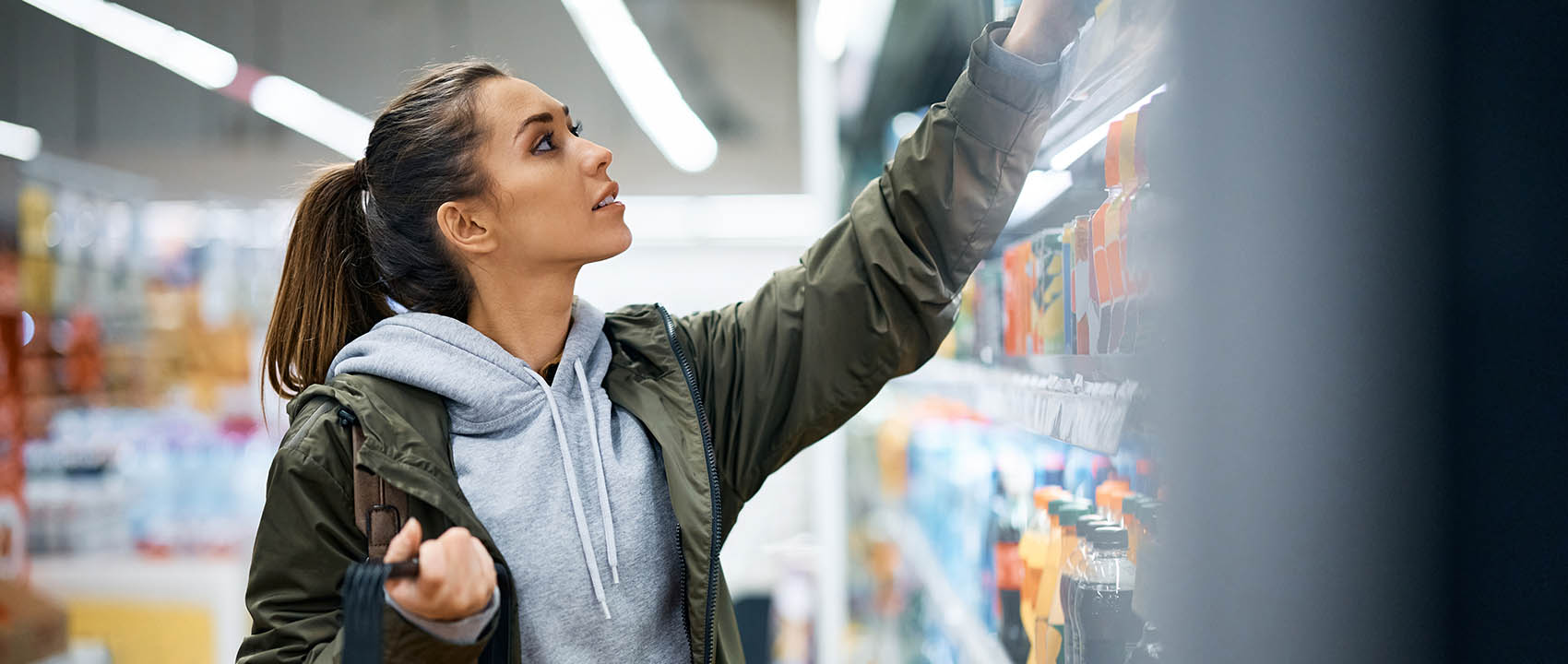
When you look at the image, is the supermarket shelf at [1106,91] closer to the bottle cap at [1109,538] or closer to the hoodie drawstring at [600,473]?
the bottle cap at [1109,538]

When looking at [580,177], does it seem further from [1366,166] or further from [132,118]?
[132,118]

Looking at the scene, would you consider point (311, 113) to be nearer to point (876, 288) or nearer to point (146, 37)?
point (146, 37)

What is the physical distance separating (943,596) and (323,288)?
1.35 m

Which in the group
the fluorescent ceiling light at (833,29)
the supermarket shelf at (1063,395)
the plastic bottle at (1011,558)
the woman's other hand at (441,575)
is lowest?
the plastic bottle at (1011,558)

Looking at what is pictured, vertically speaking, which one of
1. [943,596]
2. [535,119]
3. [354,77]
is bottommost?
[943,596]

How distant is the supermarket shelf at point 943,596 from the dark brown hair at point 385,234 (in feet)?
3.23

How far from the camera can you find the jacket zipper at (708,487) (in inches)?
53.1

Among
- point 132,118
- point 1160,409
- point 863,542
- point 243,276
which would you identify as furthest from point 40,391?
point 1160,409

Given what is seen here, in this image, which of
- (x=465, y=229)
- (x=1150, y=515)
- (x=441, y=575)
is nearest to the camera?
(x=1150, y=515)

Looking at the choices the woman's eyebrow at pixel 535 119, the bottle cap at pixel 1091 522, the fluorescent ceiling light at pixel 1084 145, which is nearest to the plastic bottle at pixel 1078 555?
the bottle cap at pixel 1091 522

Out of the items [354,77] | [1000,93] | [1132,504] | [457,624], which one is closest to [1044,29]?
[1000,93]

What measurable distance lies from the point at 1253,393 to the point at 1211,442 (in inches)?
1.6

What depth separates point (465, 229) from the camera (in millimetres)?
1513

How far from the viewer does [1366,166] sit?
663 millimetres
